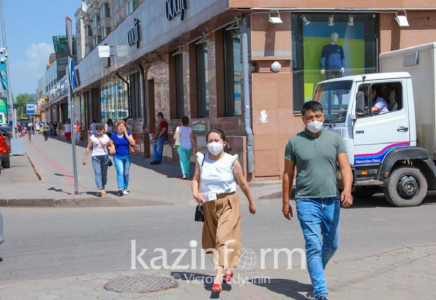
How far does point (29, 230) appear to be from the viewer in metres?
9.48

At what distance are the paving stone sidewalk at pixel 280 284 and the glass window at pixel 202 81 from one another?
37.7ft

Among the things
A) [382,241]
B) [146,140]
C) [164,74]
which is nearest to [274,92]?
[382,241]

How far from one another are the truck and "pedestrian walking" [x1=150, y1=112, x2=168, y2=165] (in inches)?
370

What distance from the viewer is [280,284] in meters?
5.95

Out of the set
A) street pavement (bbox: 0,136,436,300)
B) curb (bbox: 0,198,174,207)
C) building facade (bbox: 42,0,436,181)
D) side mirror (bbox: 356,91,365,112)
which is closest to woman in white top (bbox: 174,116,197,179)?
building facade (bbox: 42,0,436,181)

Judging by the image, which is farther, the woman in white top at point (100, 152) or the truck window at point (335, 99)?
the woman in white top at point (100, 152)

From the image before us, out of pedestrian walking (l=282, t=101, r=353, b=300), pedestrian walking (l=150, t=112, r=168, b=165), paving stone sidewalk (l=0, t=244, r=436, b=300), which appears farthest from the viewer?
pedestrian walking (l=150, t=112, r=168, b=165)

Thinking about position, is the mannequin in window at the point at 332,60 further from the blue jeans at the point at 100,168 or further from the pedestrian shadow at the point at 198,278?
the pedestrian shadow at the point at 198,278

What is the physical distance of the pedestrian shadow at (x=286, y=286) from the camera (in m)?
5.62

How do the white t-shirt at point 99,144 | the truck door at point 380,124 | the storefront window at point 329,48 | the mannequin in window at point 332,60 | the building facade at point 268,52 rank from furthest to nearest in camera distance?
the mannequin in window at point 332,60, the storefront window at point 329,48, the building facade at point 268,52, the white t-shirt at point 99,144, the truck door at point 380,124

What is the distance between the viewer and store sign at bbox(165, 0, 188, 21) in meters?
17.2

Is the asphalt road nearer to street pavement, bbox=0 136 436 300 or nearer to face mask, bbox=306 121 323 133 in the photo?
street pavement, bbox=0 136 436 300

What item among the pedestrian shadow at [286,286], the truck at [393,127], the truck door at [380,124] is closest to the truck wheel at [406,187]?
the truck at [393,127]

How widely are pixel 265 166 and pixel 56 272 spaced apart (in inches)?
314
